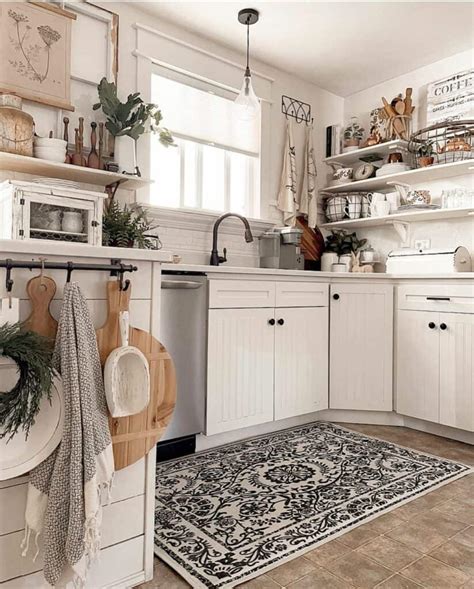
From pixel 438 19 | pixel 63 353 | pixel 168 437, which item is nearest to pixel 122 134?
pixel 168 437

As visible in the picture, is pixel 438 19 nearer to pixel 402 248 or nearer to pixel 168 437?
pixel 402 248

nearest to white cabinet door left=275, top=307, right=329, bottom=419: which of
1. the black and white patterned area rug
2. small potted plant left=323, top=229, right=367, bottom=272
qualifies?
the black and white patterned area rug

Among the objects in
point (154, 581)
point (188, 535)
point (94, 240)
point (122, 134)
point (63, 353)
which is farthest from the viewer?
point (122, 134)

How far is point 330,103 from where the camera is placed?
4.12 m

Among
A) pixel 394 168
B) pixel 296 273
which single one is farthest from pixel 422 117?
pixel 296 273

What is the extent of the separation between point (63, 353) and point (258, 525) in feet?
3.51

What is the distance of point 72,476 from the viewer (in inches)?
43.1

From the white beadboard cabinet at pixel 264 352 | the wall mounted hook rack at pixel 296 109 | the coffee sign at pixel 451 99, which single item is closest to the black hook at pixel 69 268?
the white beadboard cabinet at pixel 264 352

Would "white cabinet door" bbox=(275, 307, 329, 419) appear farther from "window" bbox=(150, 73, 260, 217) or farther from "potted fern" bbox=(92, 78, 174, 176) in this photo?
"potted fern" bbox=(92, 78, 174, 176)

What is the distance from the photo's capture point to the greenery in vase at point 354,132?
12.9ft

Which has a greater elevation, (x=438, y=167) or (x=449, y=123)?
(x=449, y=123)

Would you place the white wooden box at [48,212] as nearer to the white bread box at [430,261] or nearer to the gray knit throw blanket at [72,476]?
the gray knit throw blanket at [72,476]

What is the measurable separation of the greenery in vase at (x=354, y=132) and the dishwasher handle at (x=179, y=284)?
2267 mm

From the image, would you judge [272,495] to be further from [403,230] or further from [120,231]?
[403,230]
